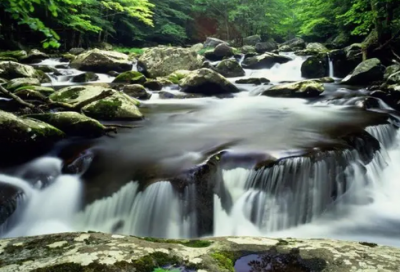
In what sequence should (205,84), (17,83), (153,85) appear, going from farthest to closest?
1. (153,85)
2. (205,84)
3. (17,83)

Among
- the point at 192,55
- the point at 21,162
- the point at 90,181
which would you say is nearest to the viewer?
the point at 90,181

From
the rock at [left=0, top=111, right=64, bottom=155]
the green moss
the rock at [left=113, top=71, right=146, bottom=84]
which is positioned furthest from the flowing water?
the rock at [left=113, top=71, right=146, bottom=84]

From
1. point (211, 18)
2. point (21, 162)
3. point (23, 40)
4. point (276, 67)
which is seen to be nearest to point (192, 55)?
point (276, 67)

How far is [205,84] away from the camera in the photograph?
12281mm

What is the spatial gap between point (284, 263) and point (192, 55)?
1605cm

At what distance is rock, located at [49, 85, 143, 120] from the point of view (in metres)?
7.78

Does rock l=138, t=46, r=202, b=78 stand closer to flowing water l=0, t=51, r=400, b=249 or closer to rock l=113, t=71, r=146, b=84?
rock l=113, t=71, r=146, b=84

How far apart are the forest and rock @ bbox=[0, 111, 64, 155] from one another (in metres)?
9.42

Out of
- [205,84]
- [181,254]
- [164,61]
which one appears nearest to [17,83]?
[205,84]

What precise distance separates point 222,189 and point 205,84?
26.5ft

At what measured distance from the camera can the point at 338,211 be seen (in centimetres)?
491

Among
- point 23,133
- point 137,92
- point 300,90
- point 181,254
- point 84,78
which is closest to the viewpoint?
point 181,254

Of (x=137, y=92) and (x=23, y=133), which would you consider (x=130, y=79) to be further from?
(x=23, y=133)

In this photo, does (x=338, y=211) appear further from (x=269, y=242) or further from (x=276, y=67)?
(x=276, y=67)
